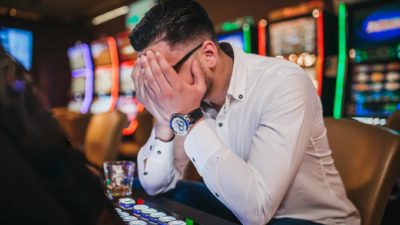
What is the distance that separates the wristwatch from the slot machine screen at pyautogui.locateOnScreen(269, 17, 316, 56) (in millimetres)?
2611

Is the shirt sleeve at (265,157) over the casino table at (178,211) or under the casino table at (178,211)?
over

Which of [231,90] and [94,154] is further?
[94,154]

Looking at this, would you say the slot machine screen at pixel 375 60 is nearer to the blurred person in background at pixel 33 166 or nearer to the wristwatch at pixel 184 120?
the wristwatch at pixel 184 120

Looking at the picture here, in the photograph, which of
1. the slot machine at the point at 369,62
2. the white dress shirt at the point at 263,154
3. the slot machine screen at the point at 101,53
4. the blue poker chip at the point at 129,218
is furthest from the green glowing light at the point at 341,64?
the slot machine screen at the point at 101,53

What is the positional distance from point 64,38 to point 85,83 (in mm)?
2648

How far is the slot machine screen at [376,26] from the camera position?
287 cm

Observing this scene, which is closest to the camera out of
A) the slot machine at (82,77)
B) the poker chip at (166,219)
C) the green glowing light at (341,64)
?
the poker chip at (166,219)

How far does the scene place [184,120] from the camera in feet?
3.31

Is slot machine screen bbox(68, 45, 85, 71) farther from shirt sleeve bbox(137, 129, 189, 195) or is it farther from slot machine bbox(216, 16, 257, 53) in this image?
shirt sleeve bbox(137, 129, 189, 195)

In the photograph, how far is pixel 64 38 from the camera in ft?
28.4

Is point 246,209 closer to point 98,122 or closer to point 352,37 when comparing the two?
point 98,122

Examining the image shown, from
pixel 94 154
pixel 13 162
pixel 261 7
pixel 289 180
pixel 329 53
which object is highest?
pixel 261 7

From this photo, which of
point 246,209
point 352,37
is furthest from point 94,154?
point 352,37

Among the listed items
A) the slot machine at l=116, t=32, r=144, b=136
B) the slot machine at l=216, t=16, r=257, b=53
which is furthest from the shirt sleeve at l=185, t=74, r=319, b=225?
the slot machine at l=116, t=32, r=144, b=136
